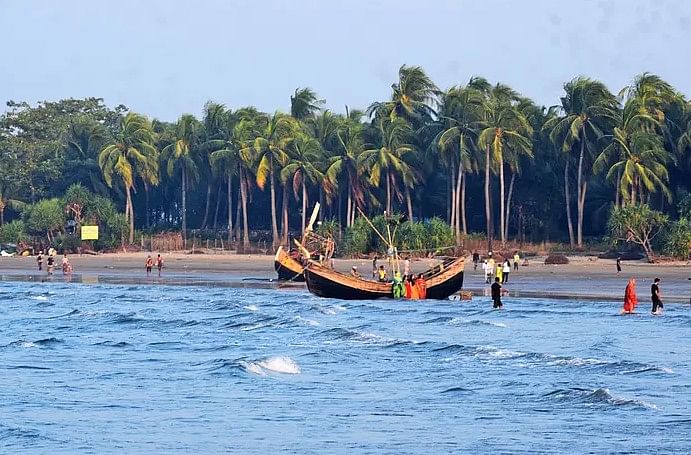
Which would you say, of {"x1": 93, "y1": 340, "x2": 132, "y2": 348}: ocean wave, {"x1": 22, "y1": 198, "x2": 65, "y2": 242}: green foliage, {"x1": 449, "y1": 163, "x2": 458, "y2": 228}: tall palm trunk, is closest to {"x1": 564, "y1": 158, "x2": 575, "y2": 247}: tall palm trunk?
{"x1": 449, "y1": 163, "x2": 458, "y2": 228}: tall palm trunk

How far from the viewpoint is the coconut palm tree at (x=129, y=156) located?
89562 mm

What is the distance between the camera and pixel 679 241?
63.2 metres

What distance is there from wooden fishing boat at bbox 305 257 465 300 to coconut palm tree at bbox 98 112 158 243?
141 feet

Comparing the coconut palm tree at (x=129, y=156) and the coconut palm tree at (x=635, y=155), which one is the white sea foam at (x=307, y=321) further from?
the coconut palm tree at (x=129, y=156)

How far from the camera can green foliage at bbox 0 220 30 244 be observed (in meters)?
90.9

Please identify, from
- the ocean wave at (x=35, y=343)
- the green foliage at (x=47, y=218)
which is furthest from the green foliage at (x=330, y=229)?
the ocean wave at (x=35, y=343)

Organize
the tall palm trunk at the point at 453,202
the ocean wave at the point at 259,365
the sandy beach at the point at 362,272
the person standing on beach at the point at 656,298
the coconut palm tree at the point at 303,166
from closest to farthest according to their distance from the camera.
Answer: the ocean wave at the point at 259,365 → the person standing on beach at the point at 656,298 → the sandy beach at the point at 362,272 → the tall palm trunk at the point at 453,202 → the coconut palm tree at the point at 303,166


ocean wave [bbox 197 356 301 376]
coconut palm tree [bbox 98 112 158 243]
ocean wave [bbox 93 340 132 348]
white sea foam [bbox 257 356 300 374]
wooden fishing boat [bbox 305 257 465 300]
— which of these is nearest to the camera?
ocean wave [bbox 197 356 301 376]

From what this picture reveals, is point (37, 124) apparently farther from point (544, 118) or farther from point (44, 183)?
point (544, 118)

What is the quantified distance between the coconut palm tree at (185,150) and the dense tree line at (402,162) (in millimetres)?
A: 98

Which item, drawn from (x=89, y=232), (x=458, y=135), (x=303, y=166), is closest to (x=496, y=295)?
(x=458, y=135)

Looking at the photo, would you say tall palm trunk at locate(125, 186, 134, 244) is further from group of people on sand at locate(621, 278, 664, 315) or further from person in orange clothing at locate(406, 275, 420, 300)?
group of people on sand at locate(621, 278, 664, 315)

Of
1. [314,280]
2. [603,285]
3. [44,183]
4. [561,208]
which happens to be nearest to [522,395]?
[314,280]

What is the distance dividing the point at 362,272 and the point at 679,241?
1561 cm
